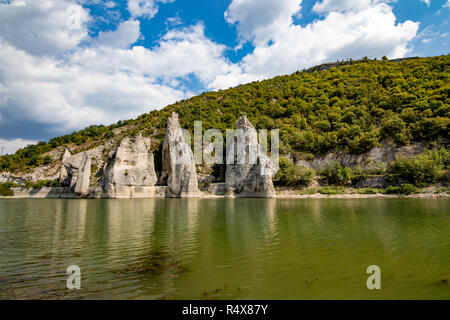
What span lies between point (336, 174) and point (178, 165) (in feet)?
118

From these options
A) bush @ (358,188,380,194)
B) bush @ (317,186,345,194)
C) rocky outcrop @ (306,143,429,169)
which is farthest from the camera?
rocky outcrop @ (306,143,429,169)

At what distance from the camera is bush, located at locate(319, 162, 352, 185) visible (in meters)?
50.6

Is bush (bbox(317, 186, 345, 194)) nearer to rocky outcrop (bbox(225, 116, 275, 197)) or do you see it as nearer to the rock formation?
rocky outcrop (bbox(225, 116, 275, 197))

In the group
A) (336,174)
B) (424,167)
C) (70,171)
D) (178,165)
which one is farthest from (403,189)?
(70,171)

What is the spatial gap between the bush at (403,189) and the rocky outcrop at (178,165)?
128 feet

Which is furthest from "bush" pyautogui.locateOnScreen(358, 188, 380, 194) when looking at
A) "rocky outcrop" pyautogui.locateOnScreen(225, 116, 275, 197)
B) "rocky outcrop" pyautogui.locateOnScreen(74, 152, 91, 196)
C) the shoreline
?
"rocky outcrop" pyautogui.locateOnScreen(74, 152, 91, 196)

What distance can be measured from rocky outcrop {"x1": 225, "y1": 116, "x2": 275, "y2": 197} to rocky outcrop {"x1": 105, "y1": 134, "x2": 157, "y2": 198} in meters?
19.7

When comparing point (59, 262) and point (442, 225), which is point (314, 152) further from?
point (59, 262)

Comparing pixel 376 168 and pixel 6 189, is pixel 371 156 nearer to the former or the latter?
pixel 376 168

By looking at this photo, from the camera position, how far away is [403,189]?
1672 inches

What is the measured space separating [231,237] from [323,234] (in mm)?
5425

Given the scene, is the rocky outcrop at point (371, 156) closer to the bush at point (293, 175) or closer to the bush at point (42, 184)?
the bush at point (293, 175)

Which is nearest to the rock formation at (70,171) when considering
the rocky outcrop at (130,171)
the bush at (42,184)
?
the bush at (42,184)

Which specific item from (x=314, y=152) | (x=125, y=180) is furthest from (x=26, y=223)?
(x=314, y=152)
